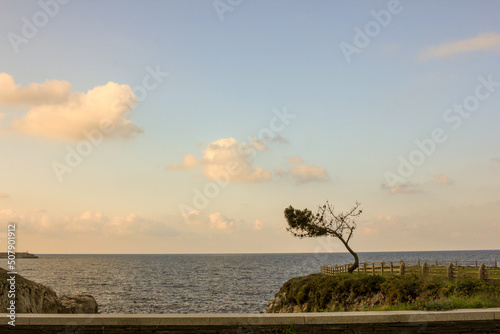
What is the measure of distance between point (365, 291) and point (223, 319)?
2359 centimetres

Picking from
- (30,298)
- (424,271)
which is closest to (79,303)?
(30,298)

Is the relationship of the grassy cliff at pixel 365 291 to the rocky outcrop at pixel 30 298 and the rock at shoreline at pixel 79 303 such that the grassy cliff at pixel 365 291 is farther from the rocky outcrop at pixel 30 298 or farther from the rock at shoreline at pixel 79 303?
the rocky outcrop at pixel 30 298

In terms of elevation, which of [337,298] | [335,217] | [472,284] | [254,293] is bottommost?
[254,293]

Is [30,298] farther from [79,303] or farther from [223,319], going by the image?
[223,319]

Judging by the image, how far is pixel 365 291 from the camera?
30406 mm

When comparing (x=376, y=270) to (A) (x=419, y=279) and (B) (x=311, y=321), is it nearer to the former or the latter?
(A) (x=419, y=279)

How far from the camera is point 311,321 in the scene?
925 centimetres

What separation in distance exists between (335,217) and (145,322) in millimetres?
34577

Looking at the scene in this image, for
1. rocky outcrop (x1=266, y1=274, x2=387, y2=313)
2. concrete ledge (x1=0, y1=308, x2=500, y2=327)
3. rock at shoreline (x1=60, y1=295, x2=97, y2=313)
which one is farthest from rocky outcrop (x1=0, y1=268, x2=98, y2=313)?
concrete ledge (x1=0, y1=308, x2=500, y2=327)

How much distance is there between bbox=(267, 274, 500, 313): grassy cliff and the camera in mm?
23823

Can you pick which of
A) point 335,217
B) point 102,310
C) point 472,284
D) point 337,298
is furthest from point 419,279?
point 102,310

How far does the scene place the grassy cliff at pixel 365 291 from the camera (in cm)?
2382

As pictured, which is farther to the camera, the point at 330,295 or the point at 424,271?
the point at 330,295

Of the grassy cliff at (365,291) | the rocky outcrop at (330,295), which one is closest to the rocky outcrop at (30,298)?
the rocky outcrop at (330,295)
